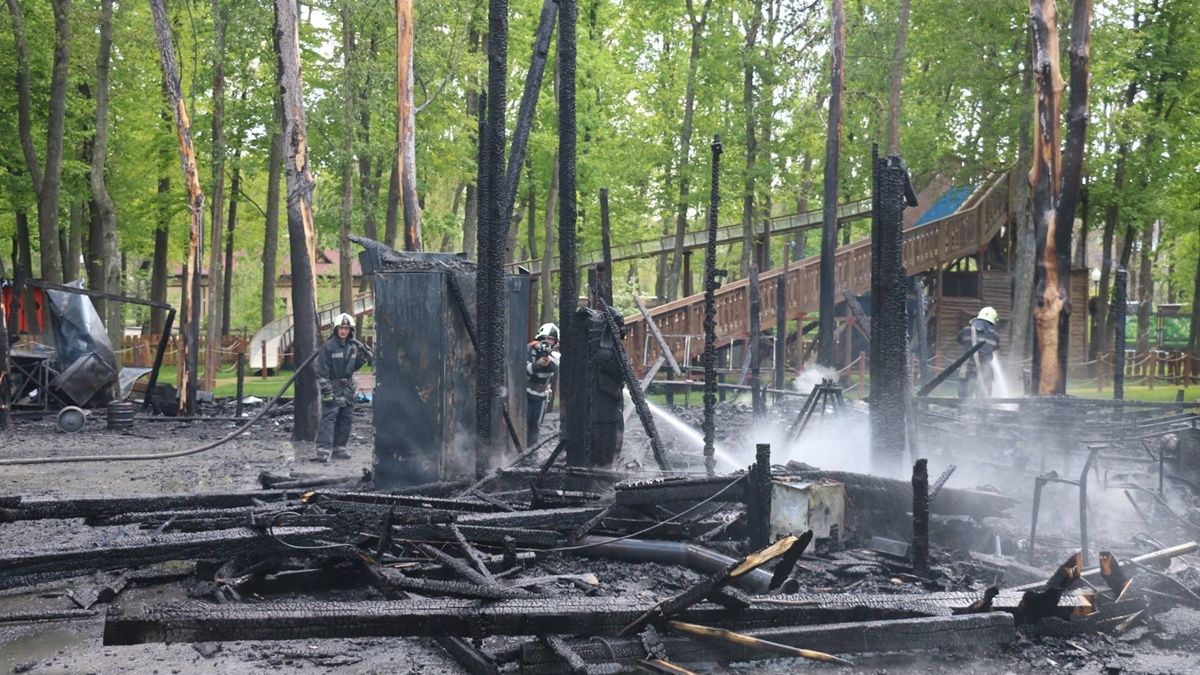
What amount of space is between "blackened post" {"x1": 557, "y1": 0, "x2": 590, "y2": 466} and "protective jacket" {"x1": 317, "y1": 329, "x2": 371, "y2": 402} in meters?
5.14

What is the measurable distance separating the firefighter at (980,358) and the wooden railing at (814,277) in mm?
7062

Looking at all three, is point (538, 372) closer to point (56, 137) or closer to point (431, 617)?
point (431, 617)

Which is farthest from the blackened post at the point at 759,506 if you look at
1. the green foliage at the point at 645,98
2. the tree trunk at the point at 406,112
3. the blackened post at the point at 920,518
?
the green foliage at the point at 645,98

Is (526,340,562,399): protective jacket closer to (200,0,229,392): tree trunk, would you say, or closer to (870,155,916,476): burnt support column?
(870,155,916,476): burnt support column

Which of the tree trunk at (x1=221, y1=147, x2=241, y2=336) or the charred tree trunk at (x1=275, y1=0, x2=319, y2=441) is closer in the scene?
the charred tree trunk at (x1=275, y1=0, x2=319, y2=441)

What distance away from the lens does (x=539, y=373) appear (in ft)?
49.5

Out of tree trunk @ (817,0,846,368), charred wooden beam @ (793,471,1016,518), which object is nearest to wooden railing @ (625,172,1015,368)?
tree trunk @ (817,0,846,368)

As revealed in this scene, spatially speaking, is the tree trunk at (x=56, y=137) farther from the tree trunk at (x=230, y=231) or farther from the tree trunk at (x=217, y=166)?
the tree trunk at (x=230, y=231)

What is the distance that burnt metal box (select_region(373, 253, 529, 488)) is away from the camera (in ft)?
33.5

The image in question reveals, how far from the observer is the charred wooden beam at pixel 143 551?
6.77m

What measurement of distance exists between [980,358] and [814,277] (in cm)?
974

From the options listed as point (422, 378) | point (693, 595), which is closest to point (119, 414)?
point (422, 378)

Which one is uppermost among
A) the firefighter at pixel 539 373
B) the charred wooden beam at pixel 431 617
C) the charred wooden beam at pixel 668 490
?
the firefighter at pixel 539 373

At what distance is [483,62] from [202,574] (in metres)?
21.0
